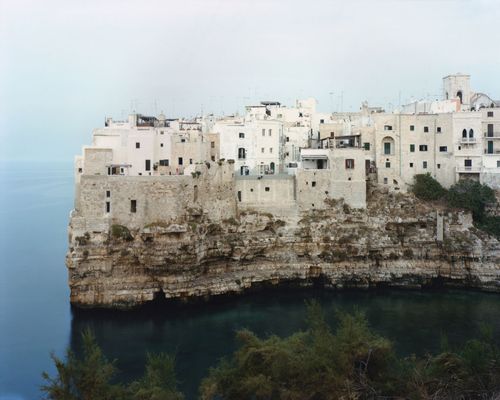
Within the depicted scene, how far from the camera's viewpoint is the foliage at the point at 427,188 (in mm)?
35812

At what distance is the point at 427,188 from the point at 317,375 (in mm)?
24886

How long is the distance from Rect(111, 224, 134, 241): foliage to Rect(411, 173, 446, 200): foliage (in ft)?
63.8

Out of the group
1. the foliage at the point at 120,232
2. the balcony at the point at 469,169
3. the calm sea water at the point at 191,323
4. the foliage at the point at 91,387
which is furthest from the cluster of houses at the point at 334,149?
the foliage at the point at 91,387

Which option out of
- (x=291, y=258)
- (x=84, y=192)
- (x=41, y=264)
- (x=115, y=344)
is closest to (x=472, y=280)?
(x=291, y=258)

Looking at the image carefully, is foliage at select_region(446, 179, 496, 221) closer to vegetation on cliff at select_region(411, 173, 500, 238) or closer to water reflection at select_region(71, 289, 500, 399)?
vegetation on cliff at select_region(411, 173, 500, 238)

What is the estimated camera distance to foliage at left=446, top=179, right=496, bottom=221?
114 ft

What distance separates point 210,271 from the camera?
3269 cm

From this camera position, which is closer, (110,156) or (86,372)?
(86,372)

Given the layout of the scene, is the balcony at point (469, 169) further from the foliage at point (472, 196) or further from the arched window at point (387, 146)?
the arched window at point (387, 146)

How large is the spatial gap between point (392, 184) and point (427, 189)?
7.86ft

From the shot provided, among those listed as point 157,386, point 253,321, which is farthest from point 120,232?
point 157,386

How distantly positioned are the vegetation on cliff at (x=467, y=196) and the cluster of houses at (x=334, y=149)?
110cm

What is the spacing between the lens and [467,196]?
3488 cm

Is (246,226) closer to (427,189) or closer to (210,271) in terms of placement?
(210,271)
